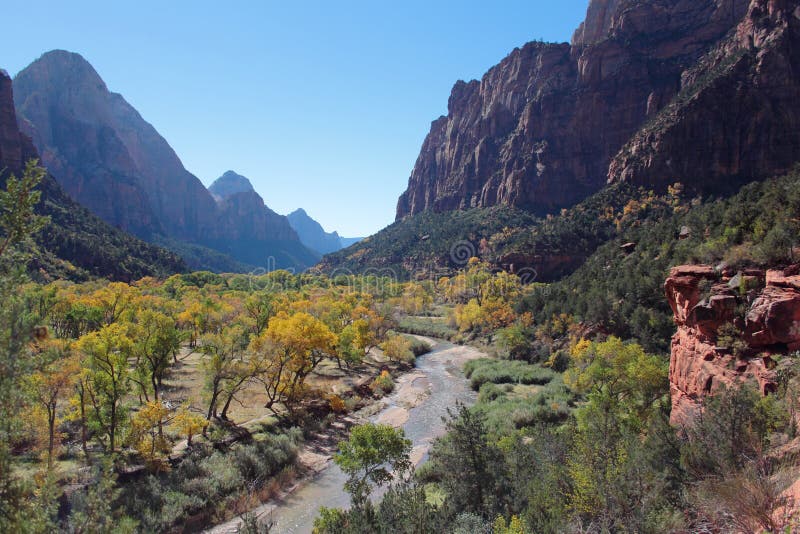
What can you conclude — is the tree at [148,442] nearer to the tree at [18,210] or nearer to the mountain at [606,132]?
the tree at [18,210]

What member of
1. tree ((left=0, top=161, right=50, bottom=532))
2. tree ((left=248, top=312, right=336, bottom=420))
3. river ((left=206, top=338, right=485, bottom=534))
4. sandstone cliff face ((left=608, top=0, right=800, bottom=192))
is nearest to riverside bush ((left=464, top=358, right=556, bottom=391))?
river ((left=206, top=338, right=485, bottom=534))

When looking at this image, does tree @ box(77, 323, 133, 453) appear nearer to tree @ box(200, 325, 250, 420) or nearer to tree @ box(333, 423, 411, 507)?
tree @ box(200, 325, 250, 420)

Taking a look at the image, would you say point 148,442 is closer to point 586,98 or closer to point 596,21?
point 586,98

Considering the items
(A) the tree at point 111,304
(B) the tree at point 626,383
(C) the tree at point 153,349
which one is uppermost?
(A) the tree at point 111,304

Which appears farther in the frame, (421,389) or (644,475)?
(421,389)

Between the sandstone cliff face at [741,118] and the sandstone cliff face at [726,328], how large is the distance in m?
84.8

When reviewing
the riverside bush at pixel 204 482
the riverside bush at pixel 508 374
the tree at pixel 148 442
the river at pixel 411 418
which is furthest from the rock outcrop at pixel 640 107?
the tree at pixel 148 442

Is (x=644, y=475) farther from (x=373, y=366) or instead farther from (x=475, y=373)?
(x=373, y=366)

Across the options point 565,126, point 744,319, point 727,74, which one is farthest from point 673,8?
point 744,319

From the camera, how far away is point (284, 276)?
12800 centimetres

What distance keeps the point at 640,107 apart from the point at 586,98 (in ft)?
60.9

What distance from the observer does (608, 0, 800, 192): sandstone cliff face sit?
8412 centimetres

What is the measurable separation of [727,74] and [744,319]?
103 meters

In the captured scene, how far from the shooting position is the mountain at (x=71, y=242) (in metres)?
82.1
